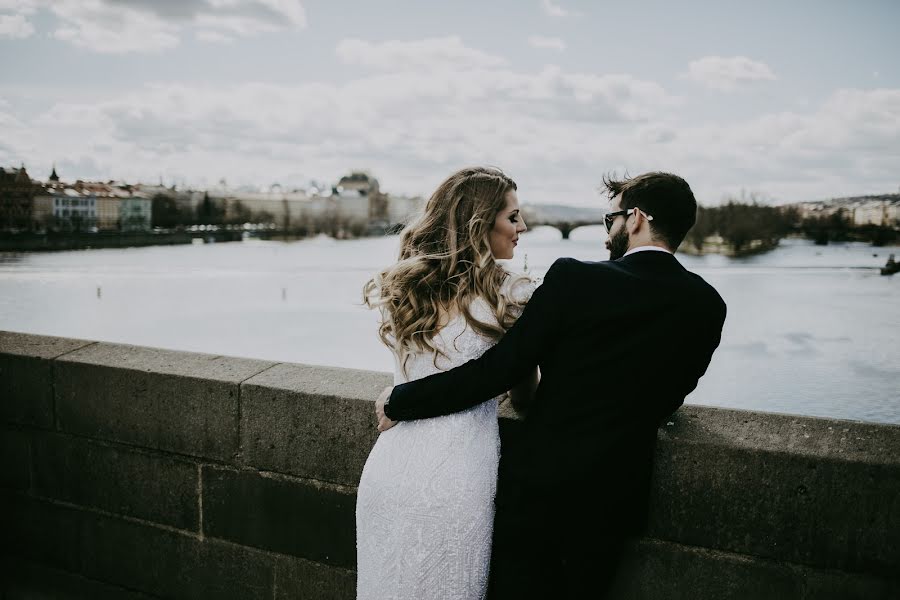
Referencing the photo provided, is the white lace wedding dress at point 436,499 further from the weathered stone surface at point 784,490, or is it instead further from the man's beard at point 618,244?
the weathered stone surface at point 784,490

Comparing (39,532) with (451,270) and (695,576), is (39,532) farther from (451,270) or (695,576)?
(695,576)

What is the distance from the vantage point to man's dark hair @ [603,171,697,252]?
147cm

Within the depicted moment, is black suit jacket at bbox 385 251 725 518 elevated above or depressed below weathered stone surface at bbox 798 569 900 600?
above

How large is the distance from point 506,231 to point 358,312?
37.9 meters

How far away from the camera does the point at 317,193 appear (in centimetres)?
11475

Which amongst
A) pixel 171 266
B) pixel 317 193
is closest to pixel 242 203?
pixel 317 193

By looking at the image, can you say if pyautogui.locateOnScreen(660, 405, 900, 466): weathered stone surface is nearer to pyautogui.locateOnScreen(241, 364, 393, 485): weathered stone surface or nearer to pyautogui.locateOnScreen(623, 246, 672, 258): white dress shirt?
pyautogui.locateOnScreen(623, 246, 672, 258): white dress shirt

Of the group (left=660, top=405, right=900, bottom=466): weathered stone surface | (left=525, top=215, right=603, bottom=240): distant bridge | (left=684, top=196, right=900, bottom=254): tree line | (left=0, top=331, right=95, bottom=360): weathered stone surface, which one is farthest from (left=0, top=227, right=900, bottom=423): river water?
(left=660, top=405, right=900, bottom=466): weathered stone surface

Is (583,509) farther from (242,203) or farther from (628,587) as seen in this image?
(242,203)

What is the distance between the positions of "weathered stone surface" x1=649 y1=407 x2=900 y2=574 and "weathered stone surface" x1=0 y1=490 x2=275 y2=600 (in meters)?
1.16

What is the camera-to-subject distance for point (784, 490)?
159cm

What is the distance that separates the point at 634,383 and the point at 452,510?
0.41 meters

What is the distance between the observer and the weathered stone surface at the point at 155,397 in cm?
216

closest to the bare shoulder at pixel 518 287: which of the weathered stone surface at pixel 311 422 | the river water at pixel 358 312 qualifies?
the weathered stone surface at pixel 311 422
